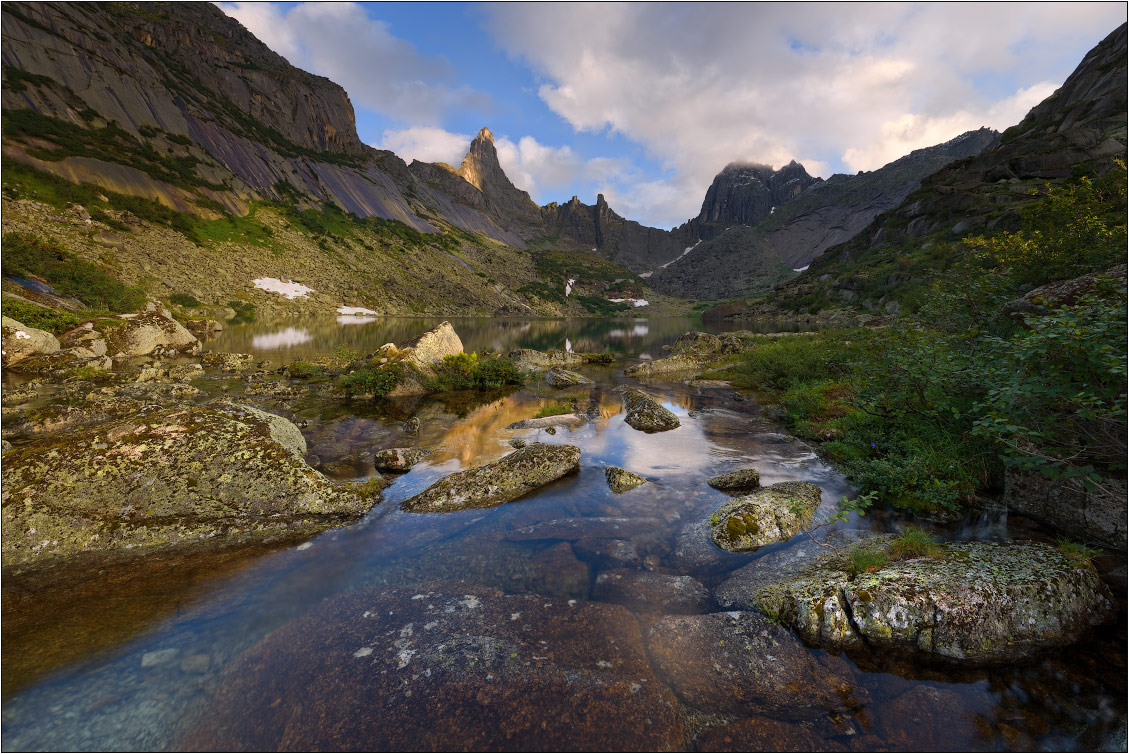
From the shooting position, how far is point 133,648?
5324mm

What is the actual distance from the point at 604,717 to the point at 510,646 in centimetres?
156

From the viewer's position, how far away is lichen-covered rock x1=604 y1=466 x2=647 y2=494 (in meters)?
11.1

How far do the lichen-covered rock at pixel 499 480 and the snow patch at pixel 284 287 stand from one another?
4060 inches

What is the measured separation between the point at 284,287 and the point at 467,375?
96683 mm

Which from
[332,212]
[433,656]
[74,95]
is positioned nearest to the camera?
[433,656]

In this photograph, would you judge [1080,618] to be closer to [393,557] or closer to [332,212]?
[393,557]

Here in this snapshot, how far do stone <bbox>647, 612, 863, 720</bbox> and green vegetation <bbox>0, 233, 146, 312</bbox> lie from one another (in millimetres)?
61693

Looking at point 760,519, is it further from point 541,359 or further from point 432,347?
point 541,359

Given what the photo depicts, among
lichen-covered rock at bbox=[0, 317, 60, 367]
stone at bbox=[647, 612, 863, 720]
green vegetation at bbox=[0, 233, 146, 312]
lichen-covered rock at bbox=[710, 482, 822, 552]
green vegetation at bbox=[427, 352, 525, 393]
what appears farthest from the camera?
green vegetation at bbox=[0, 233, 146, 312]

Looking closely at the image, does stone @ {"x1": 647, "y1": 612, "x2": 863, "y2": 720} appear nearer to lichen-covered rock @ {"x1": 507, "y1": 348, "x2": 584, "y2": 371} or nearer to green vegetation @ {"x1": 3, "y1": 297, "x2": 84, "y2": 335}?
lichen-covered rock @ {"x1": 507, "y1": 348, "x2": 584, "y2": 371}

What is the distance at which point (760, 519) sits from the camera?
8531 mm

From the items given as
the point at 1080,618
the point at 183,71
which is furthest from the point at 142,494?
the point at 183,71

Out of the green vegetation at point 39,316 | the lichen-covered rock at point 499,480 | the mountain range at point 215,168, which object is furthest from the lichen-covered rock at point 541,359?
the mountain range at point 215,168

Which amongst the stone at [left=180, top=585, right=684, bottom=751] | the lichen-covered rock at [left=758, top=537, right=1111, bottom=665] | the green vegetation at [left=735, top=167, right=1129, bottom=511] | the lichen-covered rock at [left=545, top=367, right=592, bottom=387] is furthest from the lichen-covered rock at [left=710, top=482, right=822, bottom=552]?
the lichen-covered rock at [left=545, top=367, right=592, bottom=387]
